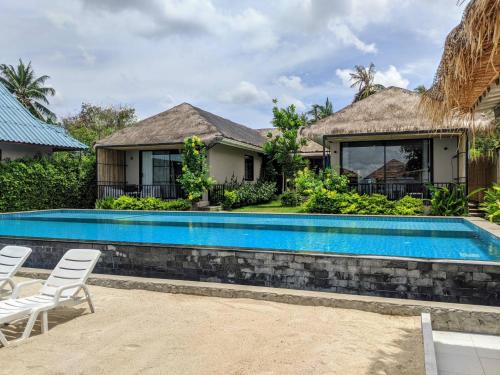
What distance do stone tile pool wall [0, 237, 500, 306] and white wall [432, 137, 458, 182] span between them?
1156cm

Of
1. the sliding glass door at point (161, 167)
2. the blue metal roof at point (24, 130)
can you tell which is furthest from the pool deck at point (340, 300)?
the blue metal roof at point (24, 130)

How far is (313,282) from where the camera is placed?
18.8 ft

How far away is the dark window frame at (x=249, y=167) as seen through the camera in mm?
21375

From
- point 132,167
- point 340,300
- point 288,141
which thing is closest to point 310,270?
point 340,300

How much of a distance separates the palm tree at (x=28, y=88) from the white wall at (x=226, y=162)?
75.2 feet

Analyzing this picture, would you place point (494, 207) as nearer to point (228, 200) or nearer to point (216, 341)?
point (216, 341)

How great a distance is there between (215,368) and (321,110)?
138 feet

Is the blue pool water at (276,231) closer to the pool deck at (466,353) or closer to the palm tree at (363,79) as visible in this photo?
the pool deck at (466,353)

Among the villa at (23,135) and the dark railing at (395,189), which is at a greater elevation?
the villa at (23,135)

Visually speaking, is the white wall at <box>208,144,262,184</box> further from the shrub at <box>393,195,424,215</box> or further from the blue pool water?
the shrub at <box>393,195,424,215</box>

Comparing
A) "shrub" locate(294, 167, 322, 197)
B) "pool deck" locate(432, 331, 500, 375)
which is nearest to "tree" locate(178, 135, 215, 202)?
"shrub" locate(294, 167, 322, 197)

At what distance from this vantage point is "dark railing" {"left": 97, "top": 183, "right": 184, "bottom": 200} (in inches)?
693

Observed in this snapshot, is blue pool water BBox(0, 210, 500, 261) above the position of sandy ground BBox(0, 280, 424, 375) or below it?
above

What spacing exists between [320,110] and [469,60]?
41.4 meters
